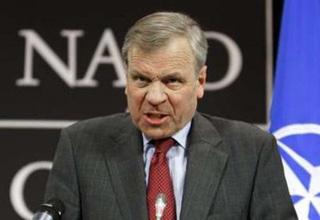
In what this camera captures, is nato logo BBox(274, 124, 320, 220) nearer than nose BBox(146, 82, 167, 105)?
No

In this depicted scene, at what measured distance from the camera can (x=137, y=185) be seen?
1.65 meters

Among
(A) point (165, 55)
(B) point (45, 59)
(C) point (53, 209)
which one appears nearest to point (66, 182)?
(C) point (53, 209)

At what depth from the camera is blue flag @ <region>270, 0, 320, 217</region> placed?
Answer: 2336 millimetres

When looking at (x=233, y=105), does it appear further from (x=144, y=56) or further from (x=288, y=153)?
(x=144, y=56)

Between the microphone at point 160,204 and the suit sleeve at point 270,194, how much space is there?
0.21 meters

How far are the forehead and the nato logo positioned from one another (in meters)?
0.88

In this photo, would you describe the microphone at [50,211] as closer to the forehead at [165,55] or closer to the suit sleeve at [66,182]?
the suit sleeve at [66,182]

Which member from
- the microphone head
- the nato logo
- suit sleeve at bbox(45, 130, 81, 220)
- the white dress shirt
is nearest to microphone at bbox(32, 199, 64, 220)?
the microphone head

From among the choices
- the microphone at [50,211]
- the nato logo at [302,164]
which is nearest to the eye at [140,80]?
the microphone at [50,211]

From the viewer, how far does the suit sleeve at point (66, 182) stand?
64.8 inches

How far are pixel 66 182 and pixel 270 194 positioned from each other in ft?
1.55

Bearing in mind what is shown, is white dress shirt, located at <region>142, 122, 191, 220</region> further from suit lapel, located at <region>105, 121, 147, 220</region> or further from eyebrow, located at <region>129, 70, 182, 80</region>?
eyebrow, located at <region>129, 70, 182, 80</region>

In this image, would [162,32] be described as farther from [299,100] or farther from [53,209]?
[299,100]

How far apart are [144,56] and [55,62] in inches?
56.0
